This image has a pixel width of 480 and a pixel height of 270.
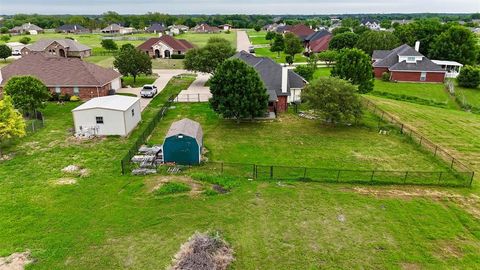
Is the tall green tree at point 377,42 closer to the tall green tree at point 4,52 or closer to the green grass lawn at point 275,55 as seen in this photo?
the green grass lawn at point 275,55

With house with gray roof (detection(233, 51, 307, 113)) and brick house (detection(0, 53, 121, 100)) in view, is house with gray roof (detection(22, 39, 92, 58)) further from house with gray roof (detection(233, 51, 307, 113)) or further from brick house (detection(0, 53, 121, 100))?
house with gray roof (detection(233, 51, 307, 113))

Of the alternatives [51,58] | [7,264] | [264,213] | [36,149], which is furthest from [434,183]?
[51,58]

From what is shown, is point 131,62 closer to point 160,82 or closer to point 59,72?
point 160,82

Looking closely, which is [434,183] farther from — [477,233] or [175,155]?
[175,155]

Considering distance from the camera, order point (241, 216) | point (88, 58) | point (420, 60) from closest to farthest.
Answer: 1. point (241, 216)
2. point (420, 60)
3. point (88, 58)

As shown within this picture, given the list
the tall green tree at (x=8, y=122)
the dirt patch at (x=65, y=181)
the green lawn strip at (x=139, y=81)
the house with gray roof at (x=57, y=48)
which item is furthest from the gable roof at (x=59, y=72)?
the house with gray roof at (x=57, y=48)

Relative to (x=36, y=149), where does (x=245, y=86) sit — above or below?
above

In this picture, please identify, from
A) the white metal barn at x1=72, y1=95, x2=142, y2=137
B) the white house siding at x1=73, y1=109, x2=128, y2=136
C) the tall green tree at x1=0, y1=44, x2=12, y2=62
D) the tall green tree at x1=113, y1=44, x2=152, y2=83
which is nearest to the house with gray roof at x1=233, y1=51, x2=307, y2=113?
the white metal barn at x1=72, y1=95, x2=142, y2=137
